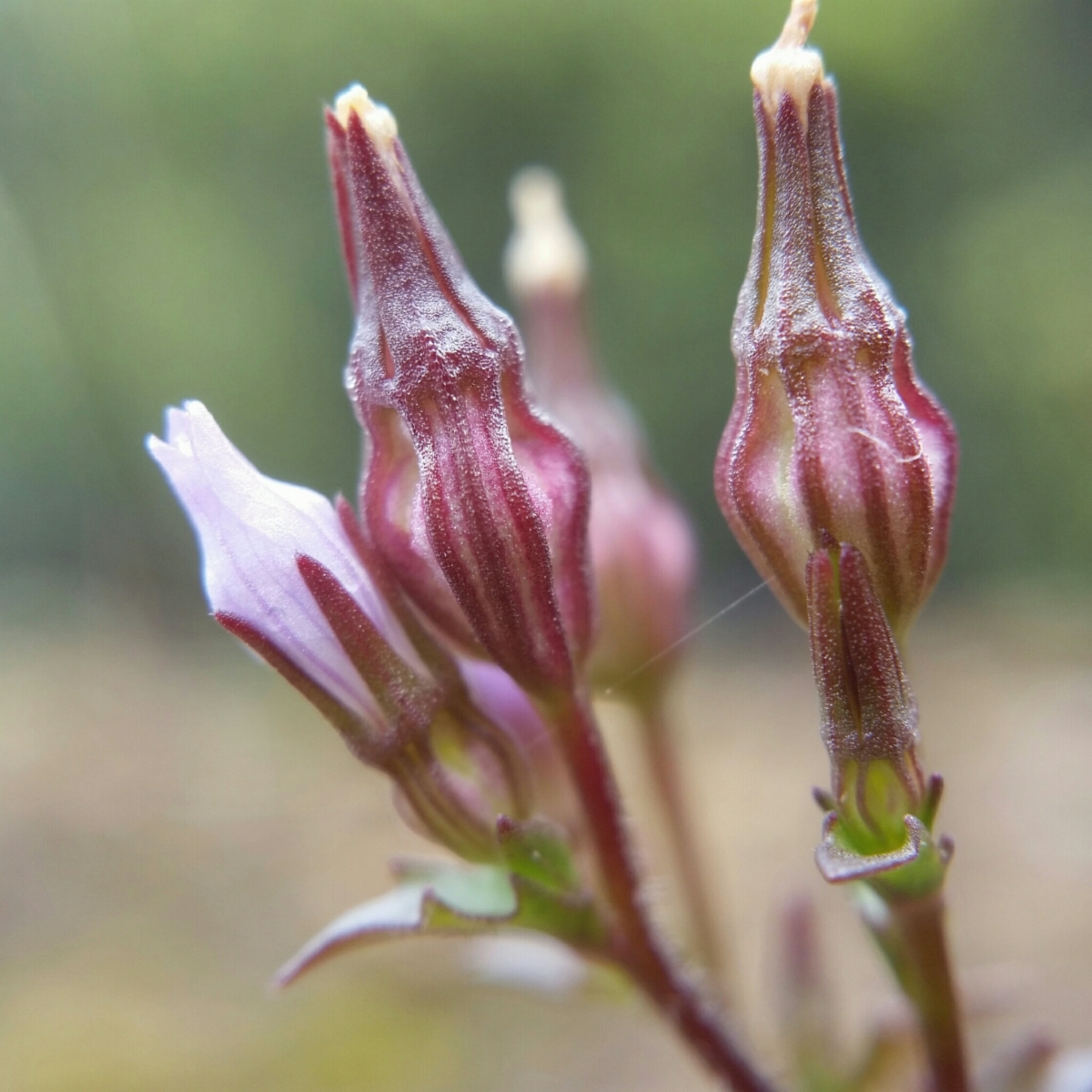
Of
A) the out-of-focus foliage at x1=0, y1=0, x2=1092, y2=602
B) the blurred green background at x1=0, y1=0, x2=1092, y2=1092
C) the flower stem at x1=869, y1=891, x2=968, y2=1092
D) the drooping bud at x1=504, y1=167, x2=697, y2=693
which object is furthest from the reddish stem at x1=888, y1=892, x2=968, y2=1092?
the out-of-focus foliage at x1=0, y1=0, x2=1092, y2=602

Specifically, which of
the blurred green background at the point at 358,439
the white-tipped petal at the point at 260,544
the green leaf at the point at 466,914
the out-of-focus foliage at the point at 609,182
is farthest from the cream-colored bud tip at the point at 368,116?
the out-of-focus foliage at the point at 609,182

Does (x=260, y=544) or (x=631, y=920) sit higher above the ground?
(x=260, y=544)

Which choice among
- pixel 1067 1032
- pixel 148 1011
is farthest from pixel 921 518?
pixel 148 1011

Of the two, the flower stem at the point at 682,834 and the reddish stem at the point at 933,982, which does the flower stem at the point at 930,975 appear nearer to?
the reddish stem at the point at 933,982

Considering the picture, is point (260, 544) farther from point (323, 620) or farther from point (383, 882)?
point (383, 882)

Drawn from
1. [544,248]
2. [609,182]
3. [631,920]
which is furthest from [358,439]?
[631,920]

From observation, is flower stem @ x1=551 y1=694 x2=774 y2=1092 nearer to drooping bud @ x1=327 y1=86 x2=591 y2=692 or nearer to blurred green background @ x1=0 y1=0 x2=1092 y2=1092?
drooping bud @ x1=327 y1=86 x2=591 y2=692

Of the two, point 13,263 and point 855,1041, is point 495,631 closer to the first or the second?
point 855,1041

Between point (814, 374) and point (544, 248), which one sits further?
point (544, 248)
